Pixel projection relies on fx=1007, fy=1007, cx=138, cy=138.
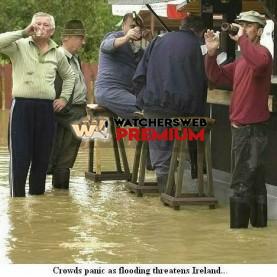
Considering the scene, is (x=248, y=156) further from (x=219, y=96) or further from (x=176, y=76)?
(x=219, y=96)

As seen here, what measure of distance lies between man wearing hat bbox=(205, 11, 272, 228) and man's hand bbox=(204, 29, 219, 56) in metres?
0.45

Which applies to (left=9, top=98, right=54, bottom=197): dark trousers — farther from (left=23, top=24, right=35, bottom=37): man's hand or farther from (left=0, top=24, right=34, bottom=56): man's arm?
(left=23, top=24, right=35, bottom=37): man's hand

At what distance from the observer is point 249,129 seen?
8867mm

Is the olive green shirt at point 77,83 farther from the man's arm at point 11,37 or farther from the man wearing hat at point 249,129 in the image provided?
the man wearing hat at point 249,129

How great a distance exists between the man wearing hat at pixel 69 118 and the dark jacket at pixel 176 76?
5.72 ft

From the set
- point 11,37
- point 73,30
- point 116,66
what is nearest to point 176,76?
point 116,66

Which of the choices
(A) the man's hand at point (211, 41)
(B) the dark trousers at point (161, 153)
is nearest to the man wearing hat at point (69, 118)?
(B) the dark trousers at point (161, 153)

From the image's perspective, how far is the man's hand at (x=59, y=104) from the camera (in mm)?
11359

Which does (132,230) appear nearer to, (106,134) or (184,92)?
(184,92)

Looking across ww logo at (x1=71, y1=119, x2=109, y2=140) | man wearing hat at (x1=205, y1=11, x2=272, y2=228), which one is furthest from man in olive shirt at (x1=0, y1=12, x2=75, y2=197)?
man wearing hat at (x1=205, y1=11, x2=272, y2=228)

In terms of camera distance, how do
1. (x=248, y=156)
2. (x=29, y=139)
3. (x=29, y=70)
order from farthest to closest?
(x=29, y=139)
(x=29, y=70)
(x=248, y=156)

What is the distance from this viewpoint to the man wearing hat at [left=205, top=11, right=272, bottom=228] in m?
8.80

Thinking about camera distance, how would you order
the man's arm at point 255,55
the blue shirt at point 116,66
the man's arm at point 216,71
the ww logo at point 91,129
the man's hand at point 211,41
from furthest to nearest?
the ww logo at point 91,129 → the blue shirt at point 116,66 → the man's arm at point 216,71 → the man's hand at point 211,41 → the man's arm at point 255,55

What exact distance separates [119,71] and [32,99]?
4.44ft
